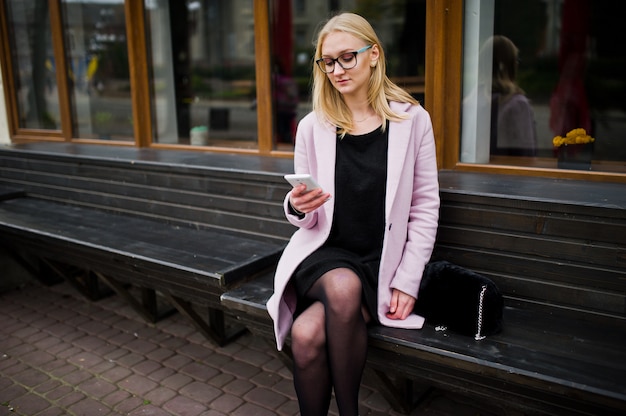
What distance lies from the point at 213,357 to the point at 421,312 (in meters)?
1.63

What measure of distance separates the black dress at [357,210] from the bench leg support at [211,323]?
44.9 inches

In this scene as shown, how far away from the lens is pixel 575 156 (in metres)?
3.08

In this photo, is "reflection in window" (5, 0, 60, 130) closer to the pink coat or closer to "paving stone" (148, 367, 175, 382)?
"paving stone" (148, 367, 175, 382)

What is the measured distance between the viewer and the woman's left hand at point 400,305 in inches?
92.0

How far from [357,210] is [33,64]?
183 inches

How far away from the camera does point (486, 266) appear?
8.46 ft

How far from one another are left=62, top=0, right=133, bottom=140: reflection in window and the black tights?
3278 mm

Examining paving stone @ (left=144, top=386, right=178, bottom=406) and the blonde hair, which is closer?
the blonde hair

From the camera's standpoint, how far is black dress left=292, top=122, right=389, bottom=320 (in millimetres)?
2406

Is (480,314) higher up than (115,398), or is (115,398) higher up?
(480,314)

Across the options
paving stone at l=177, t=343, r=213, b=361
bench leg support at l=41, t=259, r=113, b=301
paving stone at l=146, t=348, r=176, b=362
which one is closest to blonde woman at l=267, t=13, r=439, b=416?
paving stone at l=177, t=343, r=213, b=361

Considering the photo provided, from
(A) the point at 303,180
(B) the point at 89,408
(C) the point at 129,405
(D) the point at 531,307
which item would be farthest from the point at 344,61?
(B) the point at 89,408

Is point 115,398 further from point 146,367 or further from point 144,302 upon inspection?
point 144,302

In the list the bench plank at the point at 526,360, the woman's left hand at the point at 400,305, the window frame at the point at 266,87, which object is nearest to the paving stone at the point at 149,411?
the bench plank at the point at 526,360
